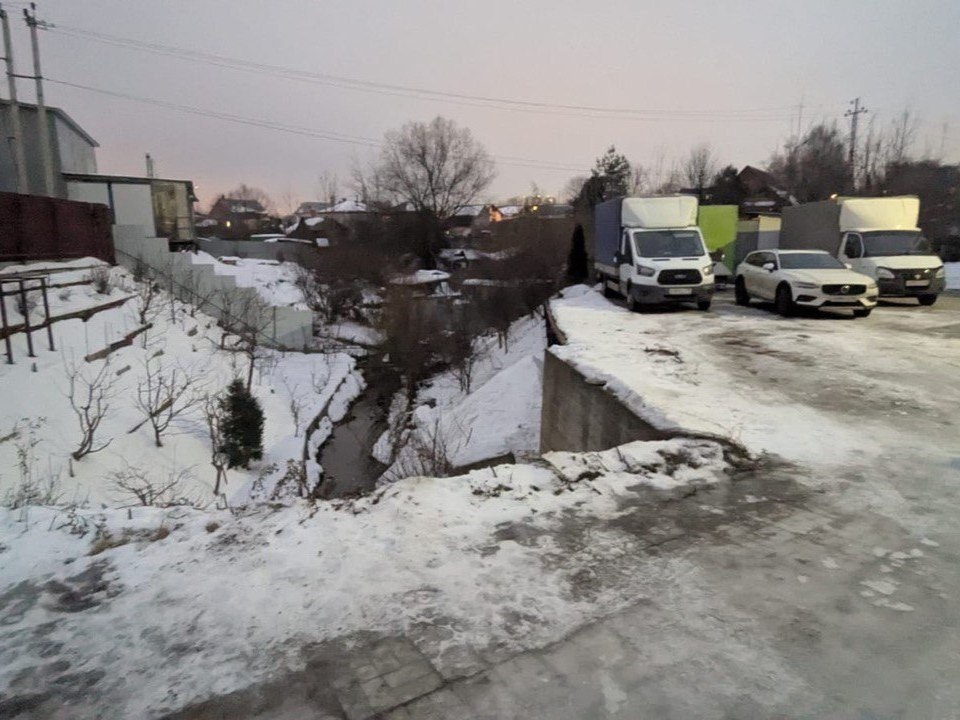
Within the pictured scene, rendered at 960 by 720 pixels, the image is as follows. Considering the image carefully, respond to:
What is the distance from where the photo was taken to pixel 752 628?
9.88 feet

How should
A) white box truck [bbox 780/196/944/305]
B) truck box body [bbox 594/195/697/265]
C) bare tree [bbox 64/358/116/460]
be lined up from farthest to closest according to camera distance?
truck box body [bbox 594/195/697/265] < white box truck [bbox 780/196/944/305] < bare tree [bbox 64/358/116/460]

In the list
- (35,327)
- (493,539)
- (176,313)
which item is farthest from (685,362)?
(176,313)

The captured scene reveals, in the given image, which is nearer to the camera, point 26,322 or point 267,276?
point 26,322

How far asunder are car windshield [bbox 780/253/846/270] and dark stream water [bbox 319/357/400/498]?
36.9 ft

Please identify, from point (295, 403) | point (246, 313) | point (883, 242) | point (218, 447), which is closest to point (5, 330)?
point (218, 447)

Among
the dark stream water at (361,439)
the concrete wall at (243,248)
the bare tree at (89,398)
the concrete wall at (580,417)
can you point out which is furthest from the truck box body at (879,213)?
the concrete wall at (243,248)

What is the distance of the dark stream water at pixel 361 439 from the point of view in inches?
593

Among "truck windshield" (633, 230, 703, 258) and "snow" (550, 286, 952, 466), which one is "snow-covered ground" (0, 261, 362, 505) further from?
"truck windshield" (633, 230, 703, 258)

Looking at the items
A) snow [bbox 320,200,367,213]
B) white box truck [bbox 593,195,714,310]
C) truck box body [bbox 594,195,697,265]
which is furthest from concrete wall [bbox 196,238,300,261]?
white box truck [bbox 593,195,714,310]

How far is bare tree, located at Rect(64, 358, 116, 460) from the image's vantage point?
34.7 feet

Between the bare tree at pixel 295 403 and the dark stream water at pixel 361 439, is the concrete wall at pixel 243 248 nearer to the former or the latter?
the dark stream water at pixel 361 439

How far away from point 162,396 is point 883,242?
61.9 ft

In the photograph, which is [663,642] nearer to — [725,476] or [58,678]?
[725,476]

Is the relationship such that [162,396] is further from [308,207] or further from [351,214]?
[308,207]
